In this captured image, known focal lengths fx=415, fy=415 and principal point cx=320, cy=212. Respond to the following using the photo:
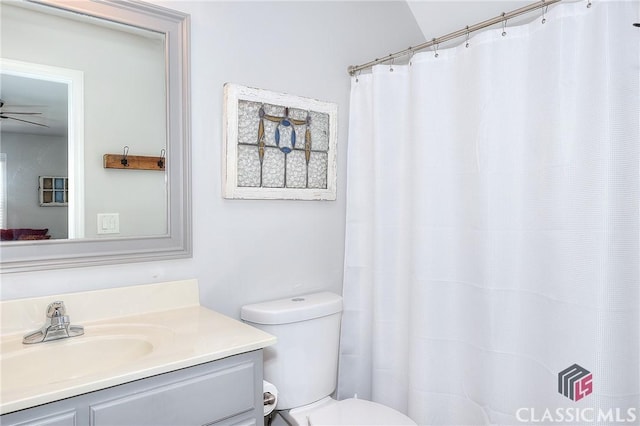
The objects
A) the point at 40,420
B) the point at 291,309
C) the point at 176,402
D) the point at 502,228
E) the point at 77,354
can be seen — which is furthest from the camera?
the point at 291,309

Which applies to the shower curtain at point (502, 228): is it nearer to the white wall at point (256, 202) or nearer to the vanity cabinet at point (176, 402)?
the white wall at point (256, 202)

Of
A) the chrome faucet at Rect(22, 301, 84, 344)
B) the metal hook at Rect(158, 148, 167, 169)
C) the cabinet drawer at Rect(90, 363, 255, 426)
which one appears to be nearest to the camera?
the cabinet drawer at Rect(90, 363, 255, 426)

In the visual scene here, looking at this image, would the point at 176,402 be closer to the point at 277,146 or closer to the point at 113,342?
the point at 113,342

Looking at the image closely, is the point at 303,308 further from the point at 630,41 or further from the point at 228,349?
the point at 630,41

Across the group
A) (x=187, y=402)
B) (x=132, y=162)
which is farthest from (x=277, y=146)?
(x=187, y=402)

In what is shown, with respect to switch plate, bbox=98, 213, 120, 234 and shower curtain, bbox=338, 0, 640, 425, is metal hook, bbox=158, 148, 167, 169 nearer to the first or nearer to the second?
switch plate, bbox=98, 213, 120, 234

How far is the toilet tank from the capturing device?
5.23 ft

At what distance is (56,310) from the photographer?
123 cm

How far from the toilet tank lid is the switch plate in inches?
22.3

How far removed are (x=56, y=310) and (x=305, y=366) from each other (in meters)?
0.90

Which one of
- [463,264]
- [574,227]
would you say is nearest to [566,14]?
[574,227]

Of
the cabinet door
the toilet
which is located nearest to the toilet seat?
the toilet

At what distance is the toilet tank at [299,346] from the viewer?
159 cm

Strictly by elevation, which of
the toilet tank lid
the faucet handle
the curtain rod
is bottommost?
the toilet tank lid
